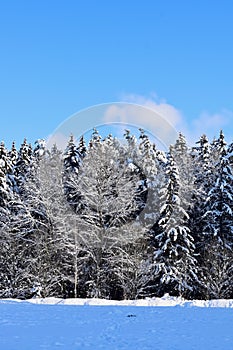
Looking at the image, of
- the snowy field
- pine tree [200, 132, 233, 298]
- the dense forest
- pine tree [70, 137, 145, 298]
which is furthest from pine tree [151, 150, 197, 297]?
the snowy field

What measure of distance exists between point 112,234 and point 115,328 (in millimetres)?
10993

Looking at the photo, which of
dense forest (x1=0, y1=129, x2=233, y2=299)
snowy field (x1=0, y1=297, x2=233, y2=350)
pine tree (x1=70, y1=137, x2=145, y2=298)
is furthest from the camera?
dense forest (x1=0, y1=129, x2=233, y2=299)

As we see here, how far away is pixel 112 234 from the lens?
64.3 ft

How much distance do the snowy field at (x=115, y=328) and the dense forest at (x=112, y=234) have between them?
23.0 ft

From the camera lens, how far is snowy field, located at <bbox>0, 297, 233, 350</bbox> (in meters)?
6.92

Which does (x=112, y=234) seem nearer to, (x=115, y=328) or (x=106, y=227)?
(x=106, y=227)

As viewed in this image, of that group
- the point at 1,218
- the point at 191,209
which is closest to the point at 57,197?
the point at 1,218

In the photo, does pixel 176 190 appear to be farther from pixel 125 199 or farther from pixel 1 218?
pixel 1 218

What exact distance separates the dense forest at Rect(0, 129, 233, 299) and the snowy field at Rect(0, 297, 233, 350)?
276 inches

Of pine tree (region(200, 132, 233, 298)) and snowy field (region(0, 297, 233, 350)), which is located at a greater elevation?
pine tree (region(200, 132, 233, 298))

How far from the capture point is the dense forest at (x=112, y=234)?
1958cm

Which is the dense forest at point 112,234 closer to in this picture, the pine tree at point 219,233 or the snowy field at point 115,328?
the pine tree at point 219,233

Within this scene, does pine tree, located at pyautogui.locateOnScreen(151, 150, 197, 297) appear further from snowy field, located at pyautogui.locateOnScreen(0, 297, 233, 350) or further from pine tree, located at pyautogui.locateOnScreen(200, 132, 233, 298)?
snowy field, located at pyautogui.locateOnScreen(0, 297, 233, 350)

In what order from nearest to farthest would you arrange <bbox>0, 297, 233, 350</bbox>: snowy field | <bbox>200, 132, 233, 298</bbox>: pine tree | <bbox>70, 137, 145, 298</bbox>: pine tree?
1. <bbox>0, 297, 233, 350</bbox>: snowy field
2. <bbox>70, 137, 145, 298</bbox>: pine tree
3. <bbox>200, 132, 233, 298</bbox>: pine tree
